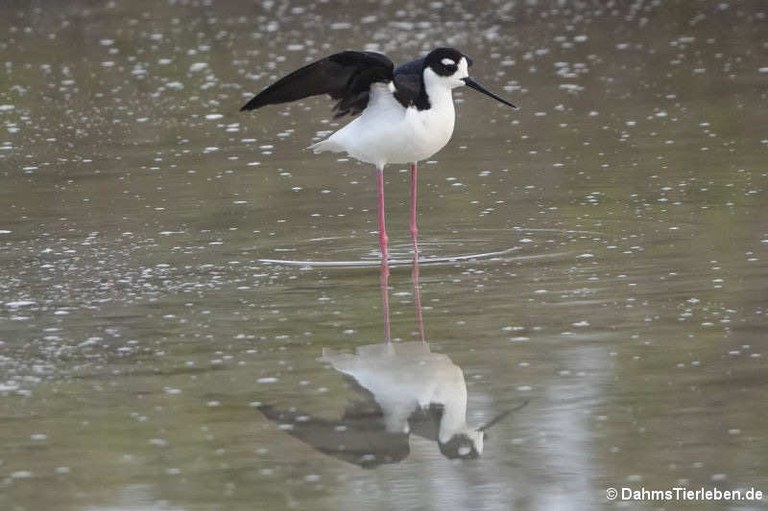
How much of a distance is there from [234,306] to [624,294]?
5.83ft

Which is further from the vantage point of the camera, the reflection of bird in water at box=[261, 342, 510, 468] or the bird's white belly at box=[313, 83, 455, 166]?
the bird's white belly at box=[313, 83, 455, 166]

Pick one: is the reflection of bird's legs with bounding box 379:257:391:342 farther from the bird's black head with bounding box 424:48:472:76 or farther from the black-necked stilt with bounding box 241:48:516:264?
the bird's black head with bounding box 424:48:472:76

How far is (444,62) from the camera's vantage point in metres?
9.18

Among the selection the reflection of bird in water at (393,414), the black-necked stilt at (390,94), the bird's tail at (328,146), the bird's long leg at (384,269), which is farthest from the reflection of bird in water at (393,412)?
the bird's tail at (328,146)

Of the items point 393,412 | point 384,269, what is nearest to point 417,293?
point 384,269

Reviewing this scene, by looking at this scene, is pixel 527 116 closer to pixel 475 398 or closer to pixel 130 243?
pixel 130 243

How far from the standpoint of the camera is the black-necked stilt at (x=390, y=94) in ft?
30.1

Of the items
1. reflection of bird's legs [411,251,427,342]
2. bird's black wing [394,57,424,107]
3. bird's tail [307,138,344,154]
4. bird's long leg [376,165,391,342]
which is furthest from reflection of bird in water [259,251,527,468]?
bird's tail [307,138,344,154]

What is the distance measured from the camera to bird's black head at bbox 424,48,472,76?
361 inches

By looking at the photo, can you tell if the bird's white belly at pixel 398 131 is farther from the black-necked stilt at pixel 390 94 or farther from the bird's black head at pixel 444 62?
the bird's black head at pixel 444 62

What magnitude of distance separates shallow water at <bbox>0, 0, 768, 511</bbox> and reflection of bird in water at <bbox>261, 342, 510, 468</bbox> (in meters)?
0.06

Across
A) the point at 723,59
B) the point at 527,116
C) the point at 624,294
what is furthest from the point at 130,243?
the point at 723,59

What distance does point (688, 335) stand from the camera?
729 centimetres

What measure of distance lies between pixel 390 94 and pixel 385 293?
137 centimetres
